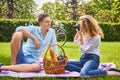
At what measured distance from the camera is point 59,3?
5116 centimetres

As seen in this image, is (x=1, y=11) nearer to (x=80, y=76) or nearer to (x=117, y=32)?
(x=117, y=32)

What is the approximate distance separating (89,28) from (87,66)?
68 cm

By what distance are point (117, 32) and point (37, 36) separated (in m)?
18.5

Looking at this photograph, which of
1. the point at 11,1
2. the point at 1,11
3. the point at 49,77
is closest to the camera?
the point at 49,77

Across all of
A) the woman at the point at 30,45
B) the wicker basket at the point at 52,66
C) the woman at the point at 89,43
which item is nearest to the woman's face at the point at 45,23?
the woman at the point at 30,45

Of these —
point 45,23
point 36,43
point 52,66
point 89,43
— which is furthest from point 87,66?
point 45,23

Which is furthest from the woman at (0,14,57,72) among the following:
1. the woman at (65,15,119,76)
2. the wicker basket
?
the woman at (65,15,119,76)

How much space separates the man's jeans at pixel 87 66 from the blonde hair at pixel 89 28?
38 cm

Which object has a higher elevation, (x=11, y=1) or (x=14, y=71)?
(x=11, y=1)

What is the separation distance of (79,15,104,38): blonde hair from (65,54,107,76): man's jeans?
14.9 inches

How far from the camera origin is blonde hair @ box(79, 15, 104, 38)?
21.3ft

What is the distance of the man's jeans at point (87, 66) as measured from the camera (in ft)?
20.1

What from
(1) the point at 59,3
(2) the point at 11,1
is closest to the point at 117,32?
(2) the point at 11,1

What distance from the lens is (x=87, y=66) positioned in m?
6.30
